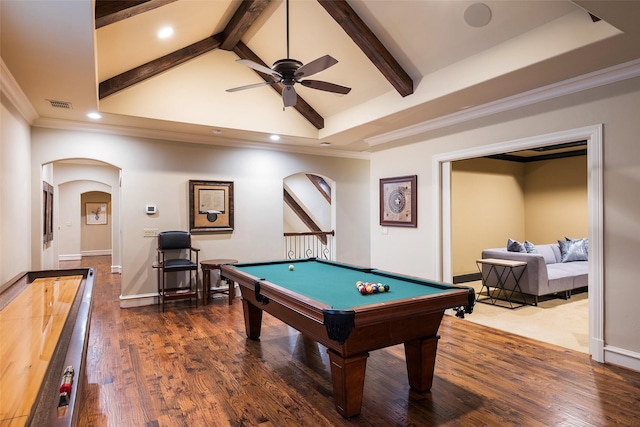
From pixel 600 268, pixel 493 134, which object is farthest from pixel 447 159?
pixel 600 268

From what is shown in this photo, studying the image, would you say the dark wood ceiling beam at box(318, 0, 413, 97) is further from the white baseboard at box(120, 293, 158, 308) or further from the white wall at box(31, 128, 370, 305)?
the white baseboard at box(120, 293, 158, 308)

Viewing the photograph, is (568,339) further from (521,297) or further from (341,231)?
(341,231)

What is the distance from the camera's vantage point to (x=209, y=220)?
19.9ft

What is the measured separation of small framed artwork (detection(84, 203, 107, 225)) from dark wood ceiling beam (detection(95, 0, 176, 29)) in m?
11.3

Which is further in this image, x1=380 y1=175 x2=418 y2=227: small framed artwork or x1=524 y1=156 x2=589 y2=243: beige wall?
x1=524 y1=156 x2=589 y2=243: beige wall

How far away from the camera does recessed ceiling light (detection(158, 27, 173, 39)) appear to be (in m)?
4.18

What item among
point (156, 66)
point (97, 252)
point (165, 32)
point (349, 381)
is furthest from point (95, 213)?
point (349, 381)

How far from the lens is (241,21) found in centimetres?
448

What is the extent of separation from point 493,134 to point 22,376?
15.2ft

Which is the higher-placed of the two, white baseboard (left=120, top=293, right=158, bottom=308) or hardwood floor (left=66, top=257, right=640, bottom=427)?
white baseboard (left=120, top=293, right=158, bottom=308)

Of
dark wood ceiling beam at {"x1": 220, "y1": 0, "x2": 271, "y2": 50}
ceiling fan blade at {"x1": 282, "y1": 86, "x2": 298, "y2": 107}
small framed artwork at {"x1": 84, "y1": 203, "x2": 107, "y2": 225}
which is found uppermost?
dark wood ceiling beam at {"x1": 220, "y1": 0, "x2": 271, "y2": 50}

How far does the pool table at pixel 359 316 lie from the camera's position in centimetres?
226

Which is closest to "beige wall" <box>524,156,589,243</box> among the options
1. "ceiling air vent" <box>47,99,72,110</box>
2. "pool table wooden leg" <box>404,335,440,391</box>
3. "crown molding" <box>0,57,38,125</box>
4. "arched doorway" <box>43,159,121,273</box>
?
"pool table wooden leg" <box>404,335,440,391</box>

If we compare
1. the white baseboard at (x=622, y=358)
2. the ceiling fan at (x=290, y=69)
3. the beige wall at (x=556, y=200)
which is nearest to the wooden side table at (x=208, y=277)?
the ceiling fan at (x=290, y=69)
